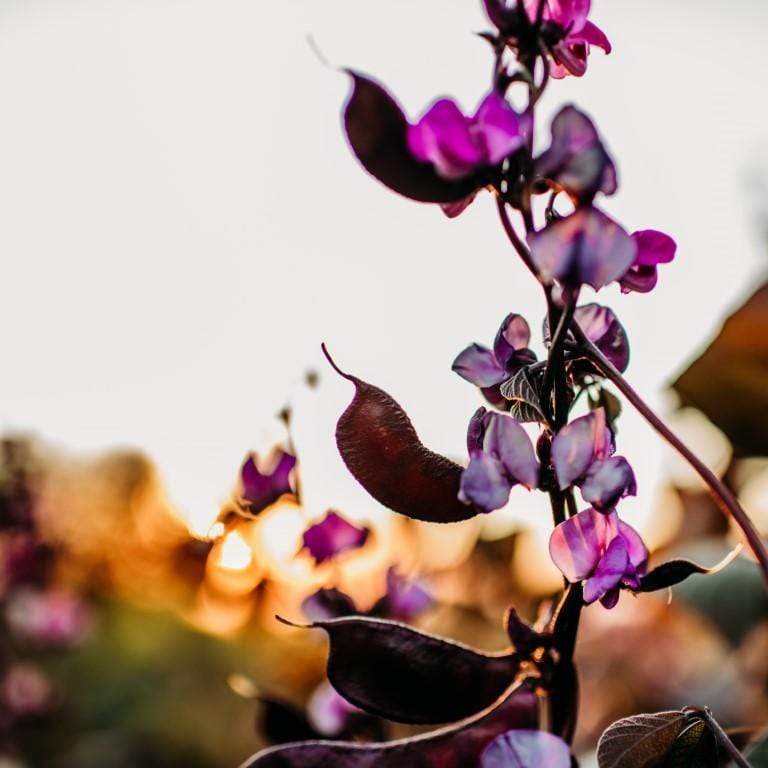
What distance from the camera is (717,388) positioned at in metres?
0.47

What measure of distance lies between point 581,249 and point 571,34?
0.09m

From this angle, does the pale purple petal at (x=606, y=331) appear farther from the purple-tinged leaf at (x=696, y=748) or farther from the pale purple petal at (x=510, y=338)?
the purple-tinged leaf at (x=696, y=748)

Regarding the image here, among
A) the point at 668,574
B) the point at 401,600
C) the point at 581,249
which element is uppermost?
the point at 581,249

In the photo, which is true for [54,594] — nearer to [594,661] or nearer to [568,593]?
[594,661]

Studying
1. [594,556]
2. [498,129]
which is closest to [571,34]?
[498,129]

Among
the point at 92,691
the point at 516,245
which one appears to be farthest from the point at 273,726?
the point at 92,691

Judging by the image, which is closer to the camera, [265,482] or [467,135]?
[467,135]

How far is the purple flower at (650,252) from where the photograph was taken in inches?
10.3

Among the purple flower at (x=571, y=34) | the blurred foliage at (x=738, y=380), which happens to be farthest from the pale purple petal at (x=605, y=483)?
the blurred foliage at (x=738, y=380)

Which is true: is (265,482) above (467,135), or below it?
below

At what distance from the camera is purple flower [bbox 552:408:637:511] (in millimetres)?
234

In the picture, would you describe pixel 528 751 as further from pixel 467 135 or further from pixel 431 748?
pixel 467 135

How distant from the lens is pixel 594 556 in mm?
249

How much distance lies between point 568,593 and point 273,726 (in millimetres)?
198
